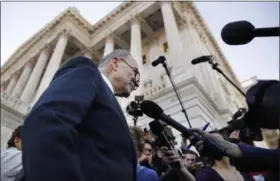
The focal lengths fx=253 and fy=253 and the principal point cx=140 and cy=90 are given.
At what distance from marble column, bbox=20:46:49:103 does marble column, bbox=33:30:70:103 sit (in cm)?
123

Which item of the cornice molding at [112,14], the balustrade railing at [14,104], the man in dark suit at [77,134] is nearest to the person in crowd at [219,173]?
the man in dark suit at [77,134]

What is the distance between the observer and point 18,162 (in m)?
2.84

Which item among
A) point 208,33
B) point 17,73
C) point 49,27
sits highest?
point 17,73

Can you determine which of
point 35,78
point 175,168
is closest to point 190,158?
point 175,168

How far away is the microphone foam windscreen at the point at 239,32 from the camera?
139 centimetres

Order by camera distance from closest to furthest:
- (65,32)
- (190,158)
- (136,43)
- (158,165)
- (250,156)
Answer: (250,156) < (190,158) < (158,165) < (136,43) < (65,32)

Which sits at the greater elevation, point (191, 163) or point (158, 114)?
point (158, 114)

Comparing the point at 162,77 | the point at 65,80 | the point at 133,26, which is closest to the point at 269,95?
the point at 65,80

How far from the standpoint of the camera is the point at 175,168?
2.27 meters

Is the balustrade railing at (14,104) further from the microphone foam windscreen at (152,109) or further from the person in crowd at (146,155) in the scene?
the microphone foam windscreen at (152,109)

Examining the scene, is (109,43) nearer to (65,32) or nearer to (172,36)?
(65,32)

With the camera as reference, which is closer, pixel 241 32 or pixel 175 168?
pixel 241 32

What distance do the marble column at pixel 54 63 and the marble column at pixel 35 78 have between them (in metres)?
1.23

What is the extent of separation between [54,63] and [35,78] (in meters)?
2.84
